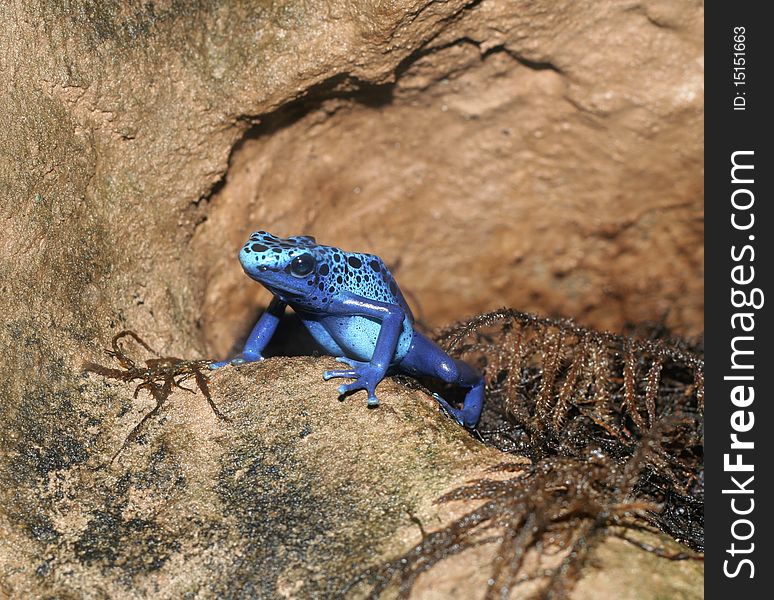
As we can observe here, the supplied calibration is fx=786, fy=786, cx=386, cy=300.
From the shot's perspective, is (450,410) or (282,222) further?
(282,222)

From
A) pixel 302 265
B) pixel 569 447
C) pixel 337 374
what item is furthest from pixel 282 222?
pixel 569 447

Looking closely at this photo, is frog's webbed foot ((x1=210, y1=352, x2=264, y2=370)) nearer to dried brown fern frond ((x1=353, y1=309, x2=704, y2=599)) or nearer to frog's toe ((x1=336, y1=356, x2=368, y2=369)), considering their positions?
frog's toe ((x1=336, y1=356, x2=368, y2=369))

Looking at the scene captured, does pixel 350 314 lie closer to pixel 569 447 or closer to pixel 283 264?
pixel 283 264

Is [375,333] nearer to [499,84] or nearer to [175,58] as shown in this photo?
[175,58]

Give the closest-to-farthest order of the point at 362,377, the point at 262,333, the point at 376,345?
the point at 362,377 → the point at 376,345 → the point at 262,333

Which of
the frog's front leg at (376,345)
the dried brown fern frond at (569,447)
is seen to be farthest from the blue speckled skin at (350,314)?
the dried brown fern frond at (569,447)
